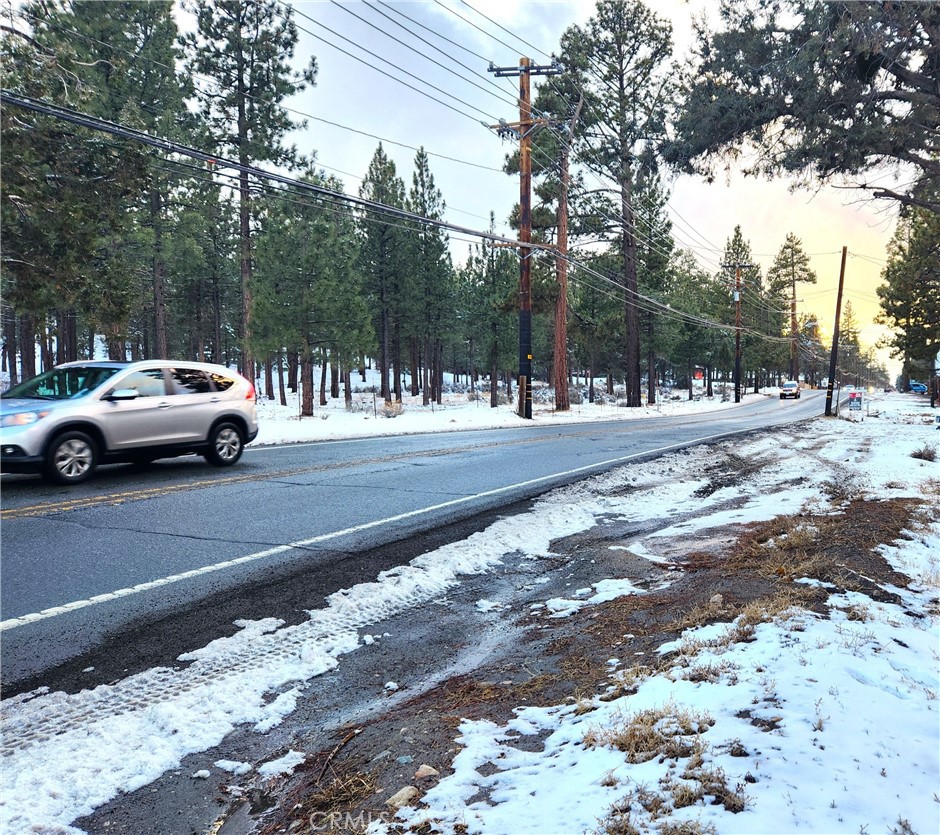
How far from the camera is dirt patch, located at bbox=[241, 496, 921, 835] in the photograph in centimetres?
267

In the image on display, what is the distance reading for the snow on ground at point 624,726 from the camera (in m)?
2.20

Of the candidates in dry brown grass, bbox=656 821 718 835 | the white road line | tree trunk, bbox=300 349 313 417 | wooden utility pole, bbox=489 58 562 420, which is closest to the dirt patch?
dry brown grass, bbox=656 821 718 835

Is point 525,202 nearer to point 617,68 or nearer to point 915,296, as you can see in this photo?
point 617,68

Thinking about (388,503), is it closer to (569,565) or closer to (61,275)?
(569,565)

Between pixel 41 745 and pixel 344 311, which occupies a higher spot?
pixel 344 311

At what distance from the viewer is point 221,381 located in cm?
1097

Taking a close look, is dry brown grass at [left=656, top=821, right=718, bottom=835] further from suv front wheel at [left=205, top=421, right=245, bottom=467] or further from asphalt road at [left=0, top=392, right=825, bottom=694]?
suv front wheel at [left=205, top=421, right=245, bottom=467]

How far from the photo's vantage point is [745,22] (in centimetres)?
1210

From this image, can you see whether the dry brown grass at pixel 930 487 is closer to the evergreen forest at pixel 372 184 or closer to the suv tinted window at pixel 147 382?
the evergreen forest at pixel 372 184

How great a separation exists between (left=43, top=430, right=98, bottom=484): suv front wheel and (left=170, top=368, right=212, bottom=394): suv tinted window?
1633 millimetres

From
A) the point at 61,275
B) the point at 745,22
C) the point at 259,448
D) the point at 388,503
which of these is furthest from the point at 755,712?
the point at 61,275

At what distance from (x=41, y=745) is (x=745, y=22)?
14984 mm

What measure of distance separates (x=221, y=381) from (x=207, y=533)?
16.5 ft

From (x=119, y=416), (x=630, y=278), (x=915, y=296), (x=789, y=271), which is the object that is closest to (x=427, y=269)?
(x=630, y=278)
